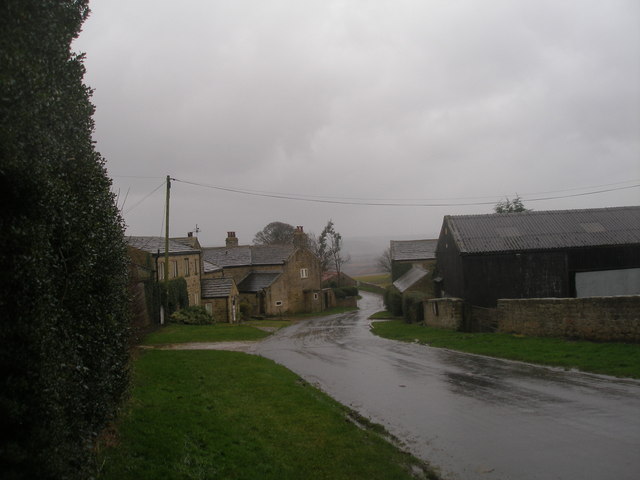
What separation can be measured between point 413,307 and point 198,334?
49.4ft

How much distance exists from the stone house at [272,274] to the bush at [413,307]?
1855cm

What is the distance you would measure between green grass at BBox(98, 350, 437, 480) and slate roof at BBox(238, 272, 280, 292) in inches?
1539

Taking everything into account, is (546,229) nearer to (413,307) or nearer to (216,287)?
(413,307)

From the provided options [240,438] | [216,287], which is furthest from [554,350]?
[216,287]

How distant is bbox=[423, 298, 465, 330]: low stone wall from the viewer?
2675 centimetres

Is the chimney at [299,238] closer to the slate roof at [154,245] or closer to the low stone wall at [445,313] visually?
the slate roof at [154,245]

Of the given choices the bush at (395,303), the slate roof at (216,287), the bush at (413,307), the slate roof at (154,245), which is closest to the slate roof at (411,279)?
the bush at (395,303)

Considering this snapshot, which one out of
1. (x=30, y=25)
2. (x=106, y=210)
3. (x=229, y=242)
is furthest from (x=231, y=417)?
(x=229, y=242)

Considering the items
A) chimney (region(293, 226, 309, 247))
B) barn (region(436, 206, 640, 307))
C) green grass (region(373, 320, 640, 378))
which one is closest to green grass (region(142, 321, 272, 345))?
green grass (region(373, 320, 640, 378))

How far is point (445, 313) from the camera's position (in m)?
28.3

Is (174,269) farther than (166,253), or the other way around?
(174,269)

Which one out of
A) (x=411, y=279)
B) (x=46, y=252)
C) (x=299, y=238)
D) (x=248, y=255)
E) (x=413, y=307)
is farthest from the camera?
(x=299, y=238)

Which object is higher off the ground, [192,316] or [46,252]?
[46,252]

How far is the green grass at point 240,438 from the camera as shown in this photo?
7023 millimetres
